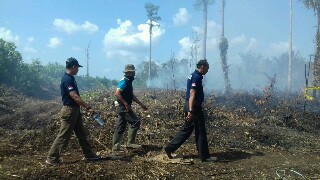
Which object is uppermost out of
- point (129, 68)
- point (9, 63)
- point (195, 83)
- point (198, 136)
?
point (9, 63)

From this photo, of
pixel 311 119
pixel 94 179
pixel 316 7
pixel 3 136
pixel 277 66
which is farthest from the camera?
pixel 277 66

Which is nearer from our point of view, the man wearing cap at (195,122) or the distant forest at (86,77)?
the man wearing cap at (195,122)

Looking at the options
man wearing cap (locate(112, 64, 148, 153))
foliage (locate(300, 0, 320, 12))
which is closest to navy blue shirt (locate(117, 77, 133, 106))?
man wearing cap (locate(112, 64, 148, 153))

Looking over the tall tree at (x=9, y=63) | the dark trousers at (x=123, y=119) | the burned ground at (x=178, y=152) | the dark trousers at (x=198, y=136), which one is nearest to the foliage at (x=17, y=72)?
the tall tree at (x=9, y=63)

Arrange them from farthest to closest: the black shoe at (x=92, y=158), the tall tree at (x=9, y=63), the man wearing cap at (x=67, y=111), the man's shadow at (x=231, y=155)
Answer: the tall tree at (x=9, y=63), the man's shadow at (x=231, y=155), the black shoe at (x=92, y=158), the man wearing cap at (x=67, y=111)

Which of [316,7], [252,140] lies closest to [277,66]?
[316,7]

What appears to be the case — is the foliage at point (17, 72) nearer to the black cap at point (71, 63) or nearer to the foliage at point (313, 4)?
the black cap at point (71, 63)

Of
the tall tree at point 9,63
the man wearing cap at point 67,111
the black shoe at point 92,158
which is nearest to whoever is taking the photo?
the man wearing cap at point 67,111

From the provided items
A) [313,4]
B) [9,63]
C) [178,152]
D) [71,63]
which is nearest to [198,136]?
[178,152]

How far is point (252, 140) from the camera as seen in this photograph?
8383 millimetres

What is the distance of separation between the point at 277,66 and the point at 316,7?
198ft

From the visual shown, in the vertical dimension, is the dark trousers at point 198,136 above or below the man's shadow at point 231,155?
above

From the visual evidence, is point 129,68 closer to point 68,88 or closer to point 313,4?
point 68,88

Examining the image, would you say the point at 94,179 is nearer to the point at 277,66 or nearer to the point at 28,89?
the point at 28,89
